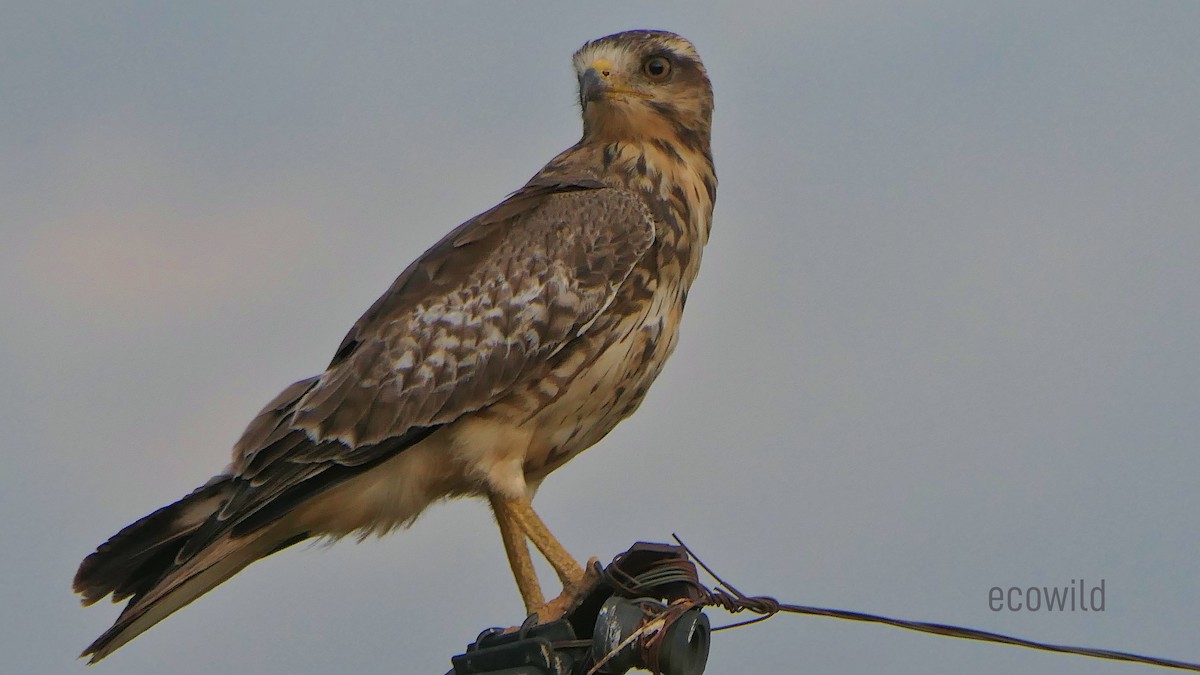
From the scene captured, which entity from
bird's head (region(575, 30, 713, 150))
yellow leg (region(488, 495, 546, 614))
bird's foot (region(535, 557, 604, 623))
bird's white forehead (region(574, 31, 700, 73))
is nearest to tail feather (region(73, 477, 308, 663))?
yellow leg (region(488, 495, 546, 614))

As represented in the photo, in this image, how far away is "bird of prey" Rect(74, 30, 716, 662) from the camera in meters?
6.87

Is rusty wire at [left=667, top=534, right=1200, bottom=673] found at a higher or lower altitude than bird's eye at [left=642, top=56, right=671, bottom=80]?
lower

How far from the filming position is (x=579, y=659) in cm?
491

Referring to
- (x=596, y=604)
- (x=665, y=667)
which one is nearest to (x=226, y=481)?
(x=596, y=604)

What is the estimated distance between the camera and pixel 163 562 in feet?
22.8

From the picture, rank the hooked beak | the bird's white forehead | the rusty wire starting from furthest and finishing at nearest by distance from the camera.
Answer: the bird's white forehead → the hooked beak → the rusty wire

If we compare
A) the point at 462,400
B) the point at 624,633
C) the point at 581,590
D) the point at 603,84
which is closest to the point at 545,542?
the point at 462,400

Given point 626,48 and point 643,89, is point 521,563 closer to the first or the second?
point 643,89

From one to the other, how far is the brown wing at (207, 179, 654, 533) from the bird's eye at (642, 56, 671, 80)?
2.64ft

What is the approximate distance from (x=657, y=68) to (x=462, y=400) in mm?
2192

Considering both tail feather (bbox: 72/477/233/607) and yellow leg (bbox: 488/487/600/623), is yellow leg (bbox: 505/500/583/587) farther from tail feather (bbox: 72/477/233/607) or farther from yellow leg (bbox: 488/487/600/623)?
tail feather (bbox: 72/477/233/607)

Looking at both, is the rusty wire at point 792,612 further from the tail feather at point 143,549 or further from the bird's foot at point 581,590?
the tail feather at point 143,549

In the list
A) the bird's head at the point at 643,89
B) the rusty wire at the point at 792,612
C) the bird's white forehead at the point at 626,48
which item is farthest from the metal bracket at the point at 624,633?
the bird's white forehead at the point at 626,48

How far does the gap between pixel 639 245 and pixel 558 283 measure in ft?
1.32
